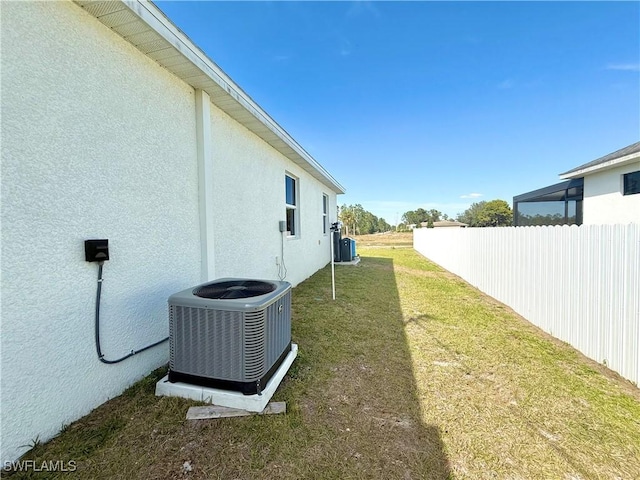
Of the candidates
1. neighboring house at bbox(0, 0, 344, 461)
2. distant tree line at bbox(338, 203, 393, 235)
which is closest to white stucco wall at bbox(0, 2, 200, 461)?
neighboring house at bbox(0, 0, 344, 461)

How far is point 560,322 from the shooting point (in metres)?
3.60

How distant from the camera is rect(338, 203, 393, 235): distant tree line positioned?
47.9 m

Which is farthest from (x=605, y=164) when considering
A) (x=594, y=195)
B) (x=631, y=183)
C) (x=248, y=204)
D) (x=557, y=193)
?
(x=248, y=204)

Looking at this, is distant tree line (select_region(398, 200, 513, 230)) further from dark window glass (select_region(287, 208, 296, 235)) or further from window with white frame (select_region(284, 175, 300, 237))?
dark window glass (select_region(287, 208, 296, 235))

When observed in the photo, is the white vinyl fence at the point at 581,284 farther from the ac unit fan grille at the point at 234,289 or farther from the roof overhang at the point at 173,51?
the roof overhang at the point at 173,51

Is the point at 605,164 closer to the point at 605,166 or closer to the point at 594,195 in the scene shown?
the point at 605,166

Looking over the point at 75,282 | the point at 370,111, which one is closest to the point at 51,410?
the point at 75,282

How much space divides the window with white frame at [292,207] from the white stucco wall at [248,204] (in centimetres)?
20

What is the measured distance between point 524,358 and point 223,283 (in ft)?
11.3

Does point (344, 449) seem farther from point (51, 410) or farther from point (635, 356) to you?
point (635, 356)

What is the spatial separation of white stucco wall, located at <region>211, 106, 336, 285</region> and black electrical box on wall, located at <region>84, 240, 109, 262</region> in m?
1.56

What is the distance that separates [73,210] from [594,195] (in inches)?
534

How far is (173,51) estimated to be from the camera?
2447 mm

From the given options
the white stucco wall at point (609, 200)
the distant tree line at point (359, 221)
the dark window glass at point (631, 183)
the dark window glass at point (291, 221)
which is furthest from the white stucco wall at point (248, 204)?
the distant tree line at point (359, 221)
